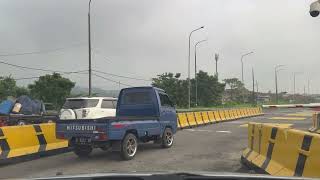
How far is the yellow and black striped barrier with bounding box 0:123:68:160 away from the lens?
532 inches

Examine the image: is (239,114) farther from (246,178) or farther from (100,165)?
(246,178)

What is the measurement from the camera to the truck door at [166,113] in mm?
16844

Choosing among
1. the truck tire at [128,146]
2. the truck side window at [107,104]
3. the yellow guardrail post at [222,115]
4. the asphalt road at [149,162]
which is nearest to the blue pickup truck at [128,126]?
the truck tire at [128,146]

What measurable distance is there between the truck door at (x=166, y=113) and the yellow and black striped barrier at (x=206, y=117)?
848cm

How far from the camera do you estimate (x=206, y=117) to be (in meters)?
31.0

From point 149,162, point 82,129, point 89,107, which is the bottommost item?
point 149,162

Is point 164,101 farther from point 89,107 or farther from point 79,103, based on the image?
point 79,103

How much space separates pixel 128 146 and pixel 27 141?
2647 millimetres

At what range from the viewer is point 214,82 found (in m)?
88.8

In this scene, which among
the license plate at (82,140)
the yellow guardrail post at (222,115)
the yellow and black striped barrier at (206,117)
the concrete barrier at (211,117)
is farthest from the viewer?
the yellow guardrail post at (222,115)

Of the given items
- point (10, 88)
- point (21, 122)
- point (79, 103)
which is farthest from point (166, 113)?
point (10, 88)

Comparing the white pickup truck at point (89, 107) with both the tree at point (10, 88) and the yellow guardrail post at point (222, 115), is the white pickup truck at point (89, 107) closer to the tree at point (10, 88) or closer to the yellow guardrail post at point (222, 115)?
the yellow guardrail post at point (222, 115)

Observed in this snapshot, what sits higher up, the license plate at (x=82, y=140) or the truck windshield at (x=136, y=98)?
the truck windshield at (x=136, y=98)

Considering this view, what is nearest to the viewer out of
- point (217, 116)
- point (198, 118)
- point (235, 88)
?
point (198, 118)
